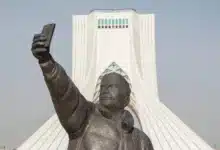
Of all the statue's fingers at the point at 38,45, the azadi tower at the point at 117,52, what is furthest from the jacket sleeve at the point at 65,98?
the azadi tower at the point at 117,52

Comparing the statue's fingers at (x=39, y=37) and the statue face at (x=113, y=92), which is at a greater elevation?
the statue's fingers at (x=39, y=37)

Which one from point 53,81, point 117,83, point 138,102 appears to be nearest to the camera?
point 53,81

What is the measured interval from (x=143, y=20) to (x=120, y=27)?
1.43 m

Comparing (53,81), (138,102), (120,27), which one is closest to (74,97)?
(53,81)

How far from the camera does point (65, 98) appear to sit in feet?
8.79

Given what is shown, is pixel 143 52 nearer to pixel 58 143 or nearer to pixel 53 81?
pixel 58 143

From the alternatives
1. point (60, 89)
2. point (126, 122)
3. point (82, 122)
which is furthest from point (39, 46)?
point (126, 122)

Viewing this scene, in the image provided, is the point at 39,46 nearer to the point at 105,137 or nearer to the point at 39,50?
the point at 39,50

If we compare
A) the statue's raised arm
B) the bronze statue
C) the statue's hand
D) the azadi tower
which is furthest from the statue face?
the azadi tower

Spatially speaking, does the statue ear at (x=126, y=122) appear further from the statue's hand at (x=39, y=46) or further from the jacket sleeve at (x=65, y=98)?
the statue's hand at (x=39, y=46)

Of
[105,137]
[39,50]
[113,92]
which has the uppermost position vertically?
[39,50]

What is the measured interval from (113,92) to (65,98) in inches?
10.6

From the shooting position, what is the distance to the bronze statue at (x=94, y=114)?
264cm

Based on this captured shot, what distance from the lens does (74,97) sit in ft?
8.90
